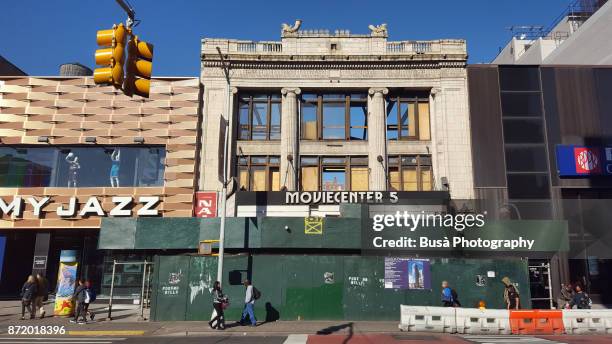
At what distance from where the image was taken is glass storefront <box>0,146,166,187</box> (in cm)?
2442

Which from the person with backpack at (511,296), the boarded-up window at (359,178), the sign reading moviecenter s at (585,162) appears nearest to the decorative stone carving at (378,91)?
the boarded-up window at (359,178)

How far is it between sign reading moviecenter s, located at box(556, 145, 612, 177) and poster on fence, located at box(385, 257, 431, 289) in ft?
35.3

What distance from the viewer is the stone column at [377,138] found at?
24438 millimetres

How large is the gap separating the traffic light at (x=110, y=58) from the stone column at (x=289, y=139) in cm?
1672

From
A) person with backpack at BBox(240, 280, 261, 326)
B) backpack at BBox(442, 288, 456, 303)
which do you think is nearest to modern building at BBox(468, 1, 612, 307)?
backpack at BBox(442, 288, 456, 303)

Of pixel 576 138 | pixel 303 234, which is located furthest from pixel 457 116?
pixel 303 234

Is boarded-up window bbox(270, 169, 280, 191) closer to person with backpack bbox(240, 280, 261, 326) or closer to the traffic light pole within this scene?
person with backpack bbox(240, 280, 261, 326)

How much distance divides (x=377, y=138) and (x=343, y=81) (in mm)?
3962

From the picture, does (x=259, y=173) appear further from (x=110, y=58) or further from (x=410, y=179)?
(x=110, y=58)

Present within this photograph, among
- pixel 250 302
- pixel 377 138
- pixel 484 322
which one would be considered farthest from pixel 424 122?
pixel 250 302

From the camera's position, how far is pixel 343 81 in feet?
85.2

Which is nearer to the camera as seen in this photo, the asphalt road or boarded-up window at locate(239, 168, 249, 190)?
the asphalt road

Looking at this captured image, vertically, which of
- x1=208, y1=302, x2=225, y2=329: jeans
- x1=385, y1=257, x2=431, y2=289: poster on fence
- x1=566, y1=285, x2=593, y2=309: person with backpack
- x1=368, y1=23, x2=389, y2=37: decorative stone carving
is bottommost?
x1=208, y1=302, x2=225, y2=329: jeans

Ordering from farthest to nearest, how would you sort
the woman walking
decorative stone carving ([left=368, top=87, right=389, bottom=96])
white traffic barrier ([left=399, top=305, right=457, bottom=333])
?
decorative stone carving ([left=368, top=87, right=389, bottom=96]), the woman walking, white traffic barrier ([left=399, top=305, right=457, bottom=333])
